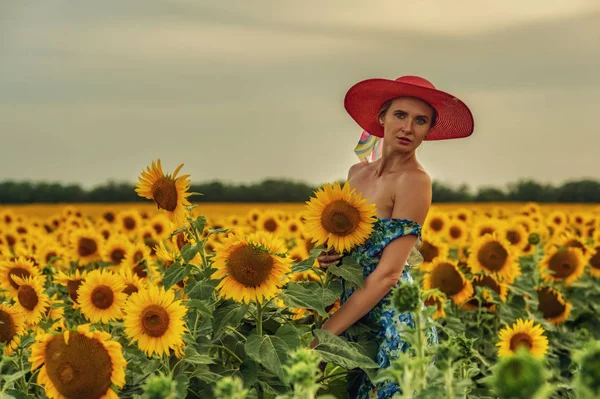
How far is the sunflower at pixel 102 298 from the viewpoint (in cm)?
481

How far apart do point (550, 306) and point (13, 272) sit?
495 centimetres

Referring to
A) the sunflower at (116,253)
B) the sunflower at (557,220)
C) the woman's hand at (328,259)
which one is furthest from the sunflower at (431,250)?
the sunflower at (557,220)

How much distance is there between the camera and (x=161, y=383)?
242 cm

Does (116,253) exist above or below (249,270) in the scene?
below

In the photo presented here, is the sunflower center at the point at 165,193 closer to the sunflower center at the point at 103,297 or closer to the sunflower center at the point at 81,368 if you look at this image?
the sunflower center at the point at 103,297

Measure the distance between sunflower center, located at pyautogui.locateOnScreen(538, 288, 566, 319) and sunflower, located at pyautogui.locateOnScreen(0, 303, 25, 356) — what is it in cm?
535

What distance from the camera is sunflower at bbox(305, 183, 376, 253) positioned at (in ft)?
13.9

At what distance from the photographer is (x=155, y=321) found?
3.84 meters

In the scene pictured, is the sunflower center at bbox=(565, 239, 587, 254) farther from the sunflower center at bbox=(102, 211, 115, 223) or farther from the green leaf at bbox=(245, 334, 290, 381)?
the green leaf at bbox=(245, 334, 290, 381)

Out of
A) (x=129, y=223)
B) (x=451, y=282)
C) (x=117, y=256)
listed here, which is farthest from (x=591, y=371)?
(x=129, y=223)

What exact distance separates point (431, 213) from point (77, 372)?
26.8ft

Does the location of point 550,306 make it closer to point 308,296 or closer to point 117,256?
point 117,256

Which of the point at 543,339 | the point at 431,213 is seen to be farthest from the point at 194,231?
the point at 431,213

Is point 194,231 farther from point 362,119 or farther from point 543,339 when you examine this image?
point 543,339
